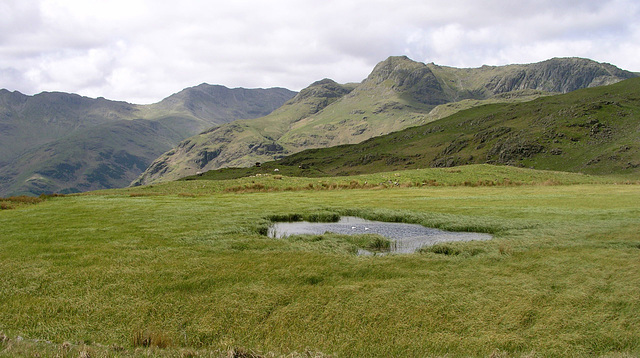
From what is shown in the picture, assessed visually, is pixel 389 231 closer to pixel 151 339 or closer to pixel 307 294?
pixel 307 294

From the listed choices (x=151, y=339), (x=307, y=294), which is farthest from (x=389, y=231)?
(x=151, y=339)

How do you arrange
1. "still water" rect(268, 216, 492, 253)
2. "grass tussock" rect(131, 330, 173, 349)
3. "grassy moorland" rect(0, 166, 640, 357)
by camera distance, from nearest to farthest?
"grass tussock" rect(131, 330, 173, 349) < "grassy moorland" rect(0, 166, 640, 357) < "still water" rect(268, 216, 492, 253)

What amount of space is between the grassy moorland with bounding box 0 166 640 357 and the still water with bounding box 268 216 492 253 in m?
2.10

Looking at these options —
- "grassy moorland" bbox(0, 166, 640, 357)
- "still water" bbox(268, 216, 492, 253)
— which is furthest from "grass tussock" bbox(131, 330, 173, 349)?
"still water" bbox(268, 216, 492, 253)

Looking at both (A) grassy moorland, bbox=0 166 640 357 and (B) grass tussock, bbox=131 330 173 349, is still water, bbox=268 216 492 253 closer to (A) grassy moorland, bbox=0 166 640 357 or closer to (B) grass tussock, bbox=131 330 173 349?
(A) grassy moorland, bbox=0 166 640 357

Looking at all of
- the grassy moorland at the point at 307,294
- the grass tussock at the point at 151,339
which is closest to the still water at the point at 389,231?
the grassy moorland at the point at 307,294

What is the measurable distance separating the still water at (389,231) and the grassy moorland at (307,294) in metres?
2.10

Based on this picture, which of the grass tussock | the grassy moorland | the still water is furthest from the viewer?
the still water

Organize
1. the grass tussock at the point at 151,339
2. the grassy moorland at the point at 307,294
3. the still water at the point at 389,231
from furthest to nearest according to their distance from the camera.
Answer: the still water at the point at 389,231 < the grassy moorland at the point at 307,294 < the grass tussock at the point at 151,339

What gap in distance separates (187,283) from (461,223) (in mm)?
18059

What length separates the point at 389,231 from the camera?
22.7 m

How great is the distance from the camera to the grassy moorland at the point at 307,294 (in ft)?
27.7

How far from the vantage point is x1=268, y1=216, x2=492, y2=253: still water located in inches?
764

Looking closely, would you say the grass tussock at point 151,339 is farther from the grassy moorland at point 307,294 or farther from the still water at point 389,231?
the still water at point 389,231
